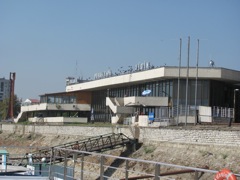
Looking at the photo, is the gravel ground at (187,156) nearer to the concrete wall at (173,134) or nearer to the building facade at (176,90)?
the concrete wall at (173,134)

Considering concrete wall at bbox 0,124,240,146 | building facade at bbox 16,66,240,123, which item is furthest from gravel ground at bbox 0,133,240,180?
building facade at bbox 16,66,240,123

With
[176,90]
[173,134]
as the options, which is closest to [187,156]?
[173,134]

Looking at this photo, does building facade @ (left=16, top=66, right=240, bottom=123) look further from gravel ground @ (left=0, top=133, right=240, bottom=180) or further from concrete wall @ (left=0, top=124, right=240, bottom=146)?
gravel ground @ (left=0, top=133, right=240, bottom=180)

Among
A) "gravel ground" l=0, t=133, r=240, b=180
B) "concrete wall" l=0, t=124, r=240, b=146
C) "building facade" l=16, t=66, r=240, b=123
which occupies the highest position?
"building facade" l=16, t=66, r=240, b=123

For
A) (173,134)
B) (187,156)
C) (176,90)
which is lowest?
(187,156)

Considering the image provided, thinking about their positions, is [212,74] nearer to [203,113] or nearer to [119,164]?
[203,113]

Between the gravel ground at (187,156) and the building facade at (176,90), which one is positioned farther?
the building facade at (176,90)

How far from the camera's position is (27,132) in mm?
68812

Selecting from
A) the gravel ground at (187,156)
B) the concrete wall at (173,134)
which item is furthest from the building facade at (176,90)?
the gravel ground at (187,156)

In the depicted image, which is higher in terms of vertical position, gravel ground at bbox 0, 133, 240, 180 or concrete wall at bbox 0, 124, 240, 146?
concrete wall at bbox 0, 124, 240, 146

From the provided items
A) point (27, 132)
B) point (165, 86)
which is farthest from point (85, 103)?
point (165, 86)

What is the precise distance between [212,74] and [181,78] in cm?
360

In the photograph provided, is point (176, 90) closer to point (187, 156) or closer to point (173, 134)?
point (173, 134)

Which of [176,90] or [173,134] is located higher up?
[176,90]
